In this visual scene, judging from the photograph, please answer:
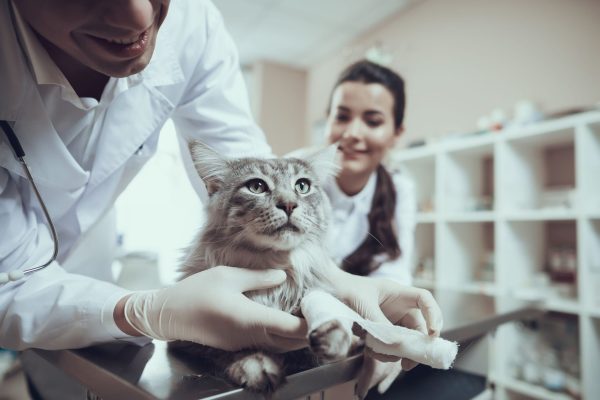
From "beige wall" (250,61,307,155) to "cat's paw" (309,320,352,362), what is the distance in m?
0.65

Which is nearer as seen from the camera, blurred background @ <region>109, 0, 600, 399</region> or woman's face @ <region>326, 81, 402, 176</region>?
woman's face @ <region>326, 81, 402, 176</region>

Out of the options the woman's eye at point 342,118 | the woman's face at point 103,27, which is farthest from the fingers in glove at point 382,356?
the woman's eye at point 342,118

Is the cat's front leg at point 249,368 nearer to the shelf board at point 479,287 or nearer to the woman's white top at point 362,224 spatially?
the woman's white top at point 362,224

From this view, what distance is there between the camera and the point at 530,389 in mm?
1438

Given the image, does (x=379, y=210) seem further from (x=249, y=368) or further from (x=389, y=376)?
(x=249, y=368)

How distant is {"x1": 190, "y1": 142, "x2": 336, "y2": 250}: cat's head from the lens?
0.48 meters

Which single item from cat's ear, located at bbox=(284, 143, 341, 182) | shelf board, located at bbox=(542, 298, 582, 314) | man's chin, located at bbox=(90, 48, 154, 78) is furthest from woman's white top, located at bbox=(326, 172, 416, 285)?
shelf board, located at bbox=(542, 298, 582, 314)

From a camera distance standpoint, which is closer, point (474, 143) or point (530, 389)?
point (530, 389)

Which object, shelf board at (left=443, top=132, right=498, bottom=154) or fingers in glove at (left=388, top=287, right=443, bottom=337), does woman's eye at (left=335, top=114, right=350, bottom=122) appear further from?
shelf board at (left=443, top=132, right=498, bottom=154)

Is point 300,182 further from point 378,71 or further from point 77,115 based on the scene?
point 378,71

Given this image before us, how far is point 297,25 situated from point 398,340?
1220 mm

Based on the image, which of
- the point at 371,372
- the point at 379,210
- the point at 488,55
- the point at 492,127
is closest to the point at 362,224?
the point at 379,210

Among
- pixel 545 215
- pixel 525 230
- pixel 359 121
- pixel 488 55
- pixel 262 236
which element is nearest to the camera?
pixel 262 236

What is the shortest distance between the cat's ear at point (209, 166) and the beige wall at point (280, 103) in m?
0.43
